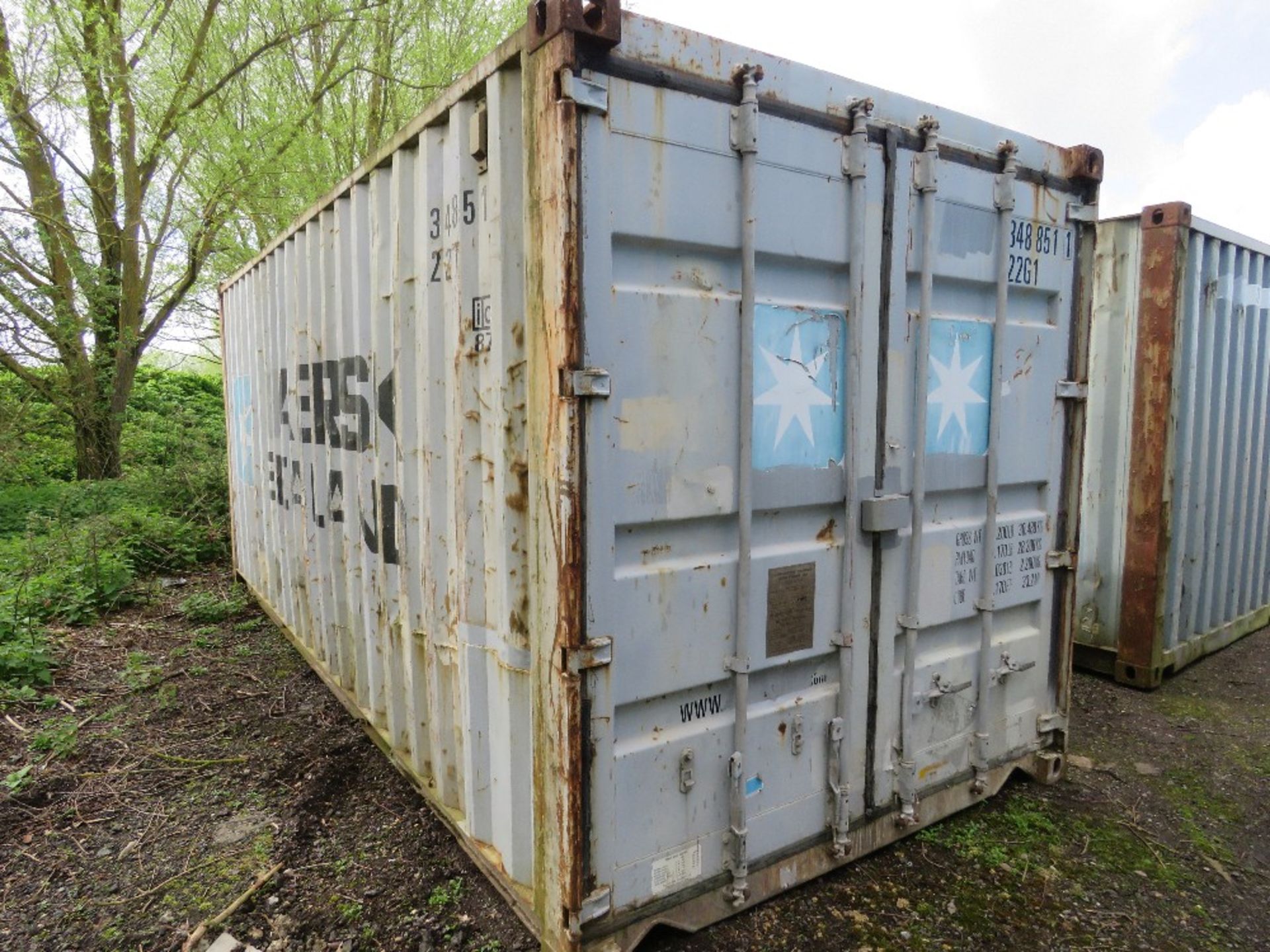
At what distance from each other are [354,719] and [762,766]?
265cm

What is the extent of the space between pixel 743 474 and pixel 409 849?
2.04 meters

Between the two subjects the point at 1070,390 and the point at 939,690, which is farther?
the point at 1070,390

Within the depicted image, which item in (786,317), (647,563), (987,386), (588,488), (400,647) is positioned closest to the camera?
(588,488)

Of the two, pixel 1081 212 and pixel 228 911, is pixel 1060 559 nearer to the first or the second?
pixel 1081 212

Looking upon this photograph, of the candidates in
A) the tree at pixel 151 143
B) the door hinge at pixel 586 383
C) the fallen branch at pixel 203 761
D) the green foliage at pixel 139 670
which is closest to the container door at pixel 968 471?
the door hinge at pixel 586 383

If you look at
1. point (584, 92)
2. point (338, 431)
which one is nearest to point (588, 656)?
point (584, 92)

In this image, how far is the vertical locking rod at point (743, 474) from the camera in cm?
232

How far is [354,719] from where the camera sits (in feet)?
13.9

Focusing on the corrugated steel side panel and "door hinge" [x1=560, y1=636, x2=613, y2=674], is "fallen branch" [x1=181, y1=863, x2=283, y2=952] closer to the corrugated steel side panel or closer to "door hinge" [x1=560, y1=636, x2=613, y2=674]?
the corrugated steel side panel

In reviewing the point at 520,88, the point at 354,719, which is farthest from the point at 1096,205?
the point at 354,719

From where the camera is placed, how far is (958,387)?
2943mm

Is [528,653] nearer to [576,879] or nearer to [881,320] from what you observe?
[576,879]

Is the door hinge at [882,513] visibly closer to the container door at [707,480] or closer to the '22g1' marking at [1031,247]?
the container door at [707,480]

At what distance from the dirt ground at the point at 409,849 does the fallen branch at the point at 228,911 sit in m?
0.02
